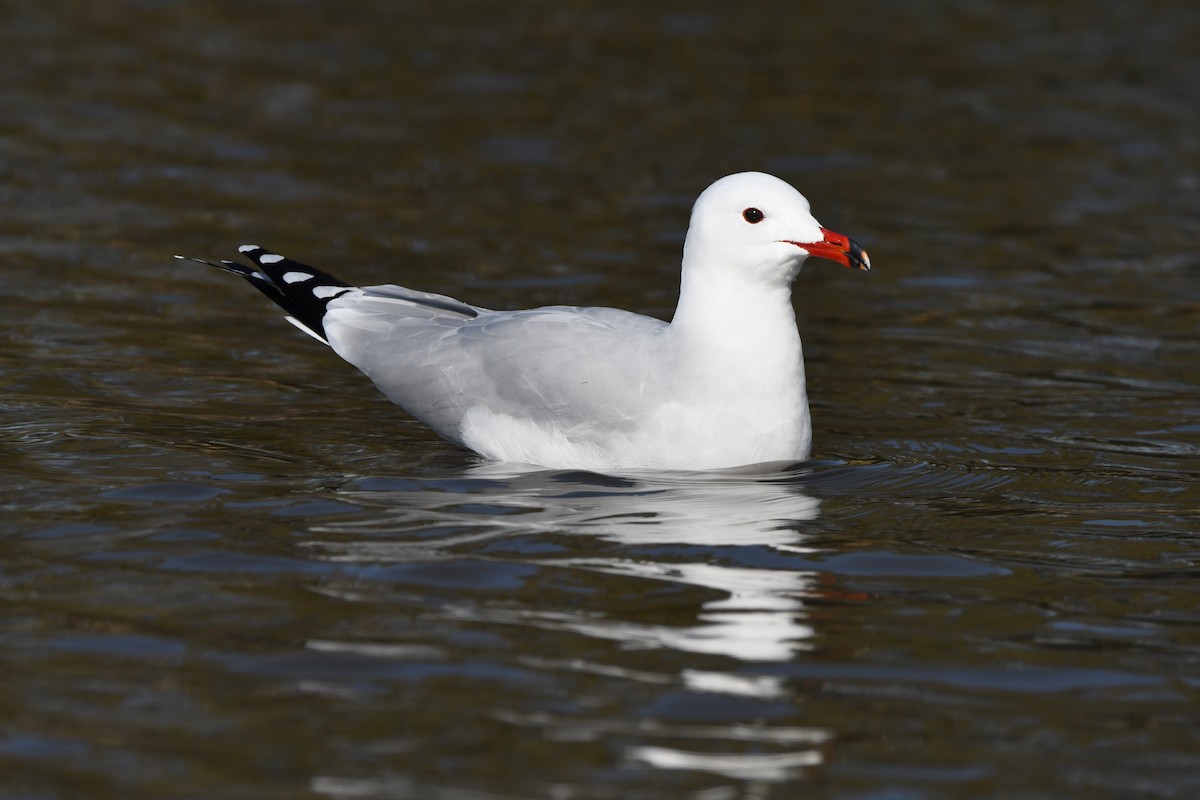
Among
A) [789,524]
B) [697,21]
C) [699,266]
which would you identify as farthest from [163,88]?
[789,524]

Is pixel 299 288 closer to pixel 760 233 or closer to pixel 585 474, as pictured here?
pixel 585 474

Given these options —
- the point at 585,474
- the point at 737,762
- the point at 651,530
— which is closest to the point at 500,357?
the point at 585,474

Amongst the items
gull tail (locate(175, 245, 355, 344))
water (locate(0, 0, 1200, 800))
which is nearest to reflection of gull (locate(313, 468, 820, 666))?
water (locate(0, 0, 1200, 800))

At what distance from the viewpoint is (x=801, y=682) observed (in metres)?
5.25

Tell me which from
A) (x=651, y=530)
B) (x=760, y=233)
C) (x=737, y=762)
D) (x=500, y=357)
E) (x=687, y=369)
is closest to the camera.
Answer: (x=737, y=762)

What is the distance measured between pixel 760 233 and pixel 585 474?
3.90 feet

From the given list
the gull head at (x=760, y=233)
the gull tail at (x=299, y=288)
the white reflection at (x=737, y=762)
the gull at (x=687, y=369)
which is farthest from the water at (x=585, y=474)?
the gull head at (x=760, y=233)

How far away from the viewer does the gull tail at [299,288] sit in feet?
27.9

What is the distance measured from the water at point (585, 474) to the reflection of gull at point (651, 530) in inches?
0.9

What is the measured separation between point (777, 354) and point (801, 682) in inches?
89.5

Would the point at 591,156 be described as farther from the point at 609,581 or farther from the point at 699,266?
the point at 609,581

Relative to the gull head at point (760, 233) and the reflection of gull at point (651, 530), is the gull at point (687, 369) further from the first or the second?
the reflection of gull at point (651, 530)

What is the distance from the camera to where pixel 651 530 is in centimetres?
658

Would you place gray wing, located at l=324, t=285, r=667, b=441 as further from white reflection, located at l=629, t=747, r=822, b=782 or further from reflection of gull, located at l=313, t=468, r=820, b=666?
white reflection, located at l=629, t=747, r=822, b=782
